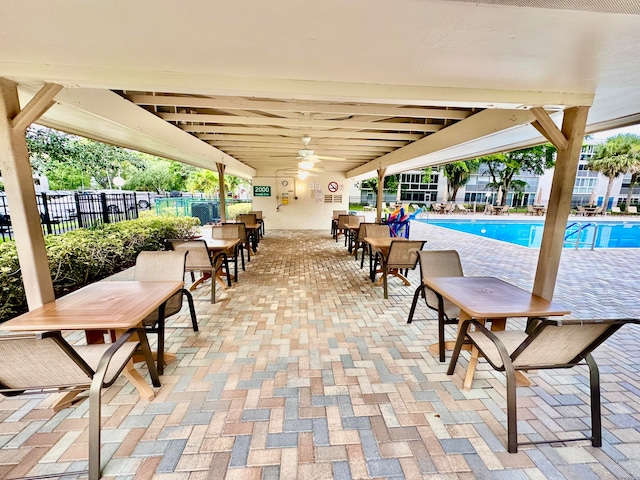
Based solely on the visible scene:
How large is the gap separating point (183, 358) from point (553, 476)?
2692mm

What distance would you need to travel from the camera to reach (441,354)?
2.43 metres

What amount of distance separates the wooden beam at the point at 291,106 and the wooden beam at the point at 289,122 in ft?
1.56

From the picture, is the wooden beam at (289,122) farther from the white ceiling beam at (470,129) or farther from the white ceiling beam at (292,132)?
the white ceiling beam at (292,132)

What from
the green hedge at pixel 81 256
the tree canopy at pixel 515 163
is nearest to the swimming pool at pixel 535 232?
the tree canopy at pixel 515 163

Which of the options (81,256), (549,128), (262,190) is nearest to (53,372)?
(81,256)

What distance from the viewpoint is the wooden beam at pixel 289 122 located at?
11.6 feet

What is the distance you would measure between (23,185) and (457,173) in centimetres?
2332

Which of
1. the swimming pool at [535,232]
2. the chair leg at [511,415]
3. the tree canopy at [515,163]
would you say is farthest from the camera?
the tree canopy at [515,163]

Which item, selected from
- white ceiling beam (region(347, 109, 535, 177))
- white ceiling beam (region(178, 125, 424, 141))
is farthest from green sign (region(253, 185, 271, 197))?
white ceiling beam (region(347, 109, 535, 177))

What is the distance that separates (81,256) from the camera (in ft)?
13.3

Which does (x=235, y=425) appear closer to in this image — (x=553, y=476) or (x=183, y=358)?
(x=183, y=358)

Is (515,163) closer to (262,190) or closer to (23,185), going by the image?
(262,190)

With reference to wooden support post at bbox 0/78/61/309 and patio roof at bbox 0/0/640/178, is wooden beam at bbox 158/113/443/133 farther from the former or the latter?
wooden support post at bbox 0/78/61/309

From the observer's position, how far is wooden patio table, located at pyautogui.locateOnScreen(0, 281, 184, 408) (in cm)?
166
